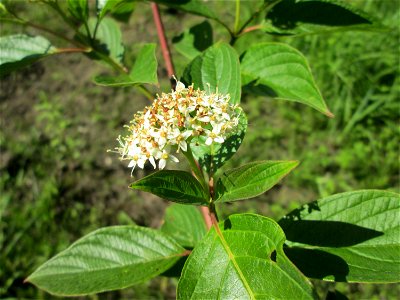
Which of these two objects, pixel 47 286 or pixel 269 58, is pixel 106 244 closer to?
pixel 47 286

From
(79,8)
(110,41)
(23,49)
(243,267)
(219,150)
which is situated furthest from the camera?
(110,41)

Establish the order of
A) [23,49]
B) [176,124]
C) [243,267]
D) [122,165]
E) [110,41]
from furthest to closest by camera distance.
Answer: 1. [122,165]
2. [110,41]
3. [23,49]
4. [176,124]
5. [243,267]

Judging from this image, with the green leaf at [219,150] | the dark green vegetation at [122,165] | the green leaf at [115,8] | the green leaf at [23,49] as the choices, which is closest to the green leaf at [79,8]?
the green leaf at [115,8]

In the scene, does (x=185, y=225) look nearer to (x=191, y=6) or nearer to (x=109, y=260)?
(x=109, y=260)

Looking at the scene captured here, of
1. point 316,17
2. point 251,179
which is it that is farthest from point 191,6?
point 251,179

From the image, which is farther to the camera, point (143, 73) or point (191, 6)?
point (191, 6)

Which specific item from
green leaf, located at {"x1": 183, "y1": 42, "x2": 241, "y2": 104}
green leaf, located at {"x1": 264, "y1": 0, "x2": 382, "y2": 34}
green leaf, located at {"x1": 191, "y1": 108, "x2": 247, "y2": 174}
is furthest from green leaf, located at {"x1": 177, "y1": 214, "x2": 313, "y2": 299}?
green leaf, located at {"x1": 264, "y1": 0, "x2": 382, "y2": 34}

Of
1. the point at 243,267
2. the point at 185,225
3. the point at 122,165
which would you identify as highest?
the point at 243,267
